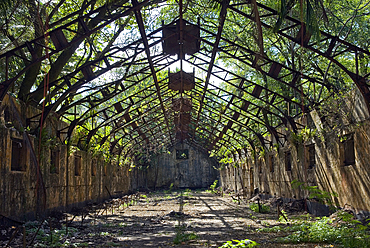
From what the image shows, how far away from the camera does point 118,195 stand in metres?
29.2

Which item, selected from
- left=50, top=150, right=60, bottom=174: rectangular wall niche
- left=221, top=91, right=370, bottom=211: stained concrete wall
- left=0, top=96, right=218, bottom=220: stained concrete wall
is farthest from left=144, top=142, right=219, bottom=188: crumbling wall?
left=50, top=150, right=60, bottom=174: rectangular wall niche

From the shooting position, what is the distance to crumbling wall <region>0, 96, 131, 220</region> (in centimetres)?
1067

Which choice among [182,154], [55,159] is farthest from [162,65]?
[182,154]

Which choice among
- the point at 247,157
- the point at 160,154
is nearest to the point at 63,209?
the point at 247,157

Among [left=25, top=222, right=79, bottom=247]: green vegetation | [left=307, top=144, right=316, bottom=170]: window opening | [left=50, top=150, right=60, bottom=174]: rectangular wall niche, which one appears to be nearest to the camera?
[left=25, top=222, right=79, bottom=247]: green vegetation

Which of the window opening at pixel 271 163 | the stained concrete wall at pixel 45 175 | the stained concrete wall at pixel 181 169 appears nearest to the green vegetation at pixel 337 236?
the stained concrete wall at pixel 45 175

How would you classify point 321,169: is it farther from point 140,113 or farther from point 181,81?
point 140,113

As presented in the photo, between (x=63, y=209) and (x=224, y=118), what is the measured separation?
11.0 m

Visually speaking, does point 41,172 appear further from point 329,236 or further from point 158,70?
point 329,236

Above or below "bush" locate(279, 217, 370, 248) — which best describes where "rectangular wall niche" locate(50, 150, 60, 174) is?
above

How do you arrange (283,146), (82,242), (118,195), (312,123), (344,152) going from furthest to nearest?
(118,195), (283,146), (312,123), (344,152), (82,242)

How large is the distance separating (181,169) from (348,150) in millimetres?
34711

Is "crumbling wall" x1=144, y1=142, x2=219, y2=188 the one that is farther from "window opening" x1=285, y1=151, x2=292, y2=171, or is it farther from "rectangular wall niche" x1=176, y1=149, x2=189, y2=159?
"window opening" x1=285, y1=151, x2=292, y2=171

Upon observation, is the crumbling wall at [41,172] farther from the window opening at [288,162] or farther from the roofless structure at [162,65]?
the window opening at [288,162]
